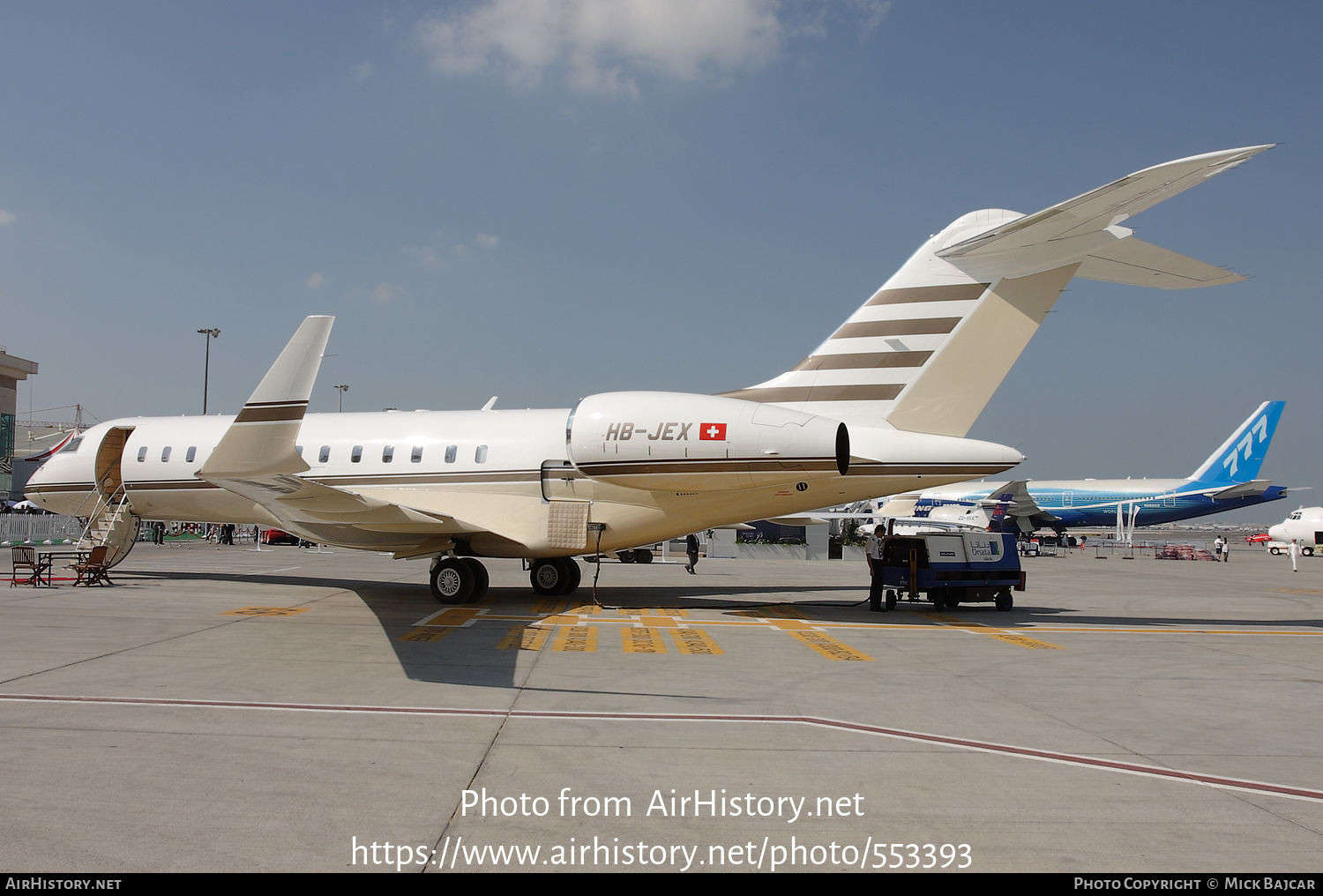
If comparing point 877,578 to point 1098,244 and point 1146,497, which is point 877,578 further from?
point 1146,497

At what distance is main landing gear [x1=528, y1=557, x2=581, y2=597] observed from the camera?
17172 mm

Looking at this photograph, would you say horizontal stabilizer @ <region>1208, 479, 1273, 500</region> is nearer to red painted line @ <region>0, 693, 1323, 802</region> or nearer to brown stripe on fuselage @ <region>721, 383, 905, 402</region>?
brown stripe on fuselage @ <region>721, 383, 905, 402</region>

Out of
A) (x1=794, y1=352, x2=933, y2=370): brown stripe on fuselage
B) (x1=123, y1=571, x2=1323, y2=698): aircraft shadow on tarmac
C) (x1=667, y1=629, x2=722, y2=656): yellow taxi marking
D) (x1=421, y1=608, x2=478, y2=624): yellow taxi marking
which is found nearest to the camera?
(x1=123, y1=571, x2=1323, y2=698): aircraft shadow on tarmac

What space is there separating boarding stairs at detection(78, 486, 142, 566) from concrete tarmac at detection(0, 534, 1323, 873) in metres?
5.95

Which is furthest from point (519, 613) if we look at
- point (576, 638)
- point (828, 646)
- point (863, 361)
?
point (863, 361)

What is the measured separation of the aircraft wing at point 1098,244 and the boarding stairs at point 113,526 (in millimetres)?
17980

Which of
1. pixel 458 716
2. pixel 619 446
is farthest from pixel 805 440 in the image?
pixel 458 716

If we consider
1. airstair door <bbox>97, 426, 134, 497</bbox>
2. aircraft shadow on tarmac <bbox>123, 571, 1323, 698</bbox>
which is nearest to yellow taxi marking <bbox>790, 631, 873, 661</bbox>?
aircraft shadow on tarmac <bbox>123, 571, 1323, 698</bbox>

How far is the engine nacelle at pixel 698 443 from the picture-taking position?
44.2 feet

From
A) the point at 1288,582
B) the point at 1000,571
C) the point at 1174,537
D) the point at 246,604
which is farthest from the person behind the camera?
the point at 1174,537

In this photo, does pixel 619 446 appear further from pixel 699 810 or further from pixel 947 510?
pixel 947 510

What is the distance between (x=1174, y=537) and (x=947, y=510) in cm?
7738

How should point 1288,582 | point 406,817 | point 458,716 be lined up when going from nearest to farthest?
point 406,817, point 458,716, point 1288,582

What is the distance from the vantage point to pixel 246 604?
1429 cm
